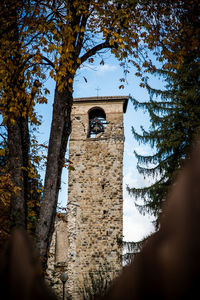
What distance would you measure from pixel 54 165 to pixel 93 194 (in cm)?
1175

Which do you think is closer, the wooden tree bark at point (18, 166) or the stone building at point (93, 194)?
the wooden tree bark at point (18, 166)

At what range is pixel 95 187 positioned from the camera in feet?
52.0

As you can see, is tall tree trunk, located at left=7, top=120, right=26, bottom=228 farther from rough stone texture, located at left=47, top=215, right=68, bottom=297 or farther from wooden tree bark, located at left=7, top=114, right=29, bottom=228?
rough stone texture, located at left=47, top=215, right=68, bottom=297

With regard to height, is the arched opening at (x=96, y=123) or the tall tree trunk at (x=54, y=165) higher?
the arched opening at (x=96, y=123)

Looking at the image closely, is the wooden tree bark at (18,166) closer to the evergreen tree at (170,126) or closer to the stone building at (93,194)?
the evergreen tree at (170,126)

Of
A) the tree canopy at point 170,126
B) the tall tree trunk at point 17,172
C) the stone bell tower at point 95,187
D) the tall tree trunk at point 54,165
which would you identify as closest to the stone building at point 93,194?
the stone bell tower at point 95,187

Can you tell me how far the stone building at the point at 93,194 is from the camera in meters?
14.4

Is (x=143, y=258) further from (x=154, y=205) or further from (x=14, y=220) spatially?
(x=154, y=205)

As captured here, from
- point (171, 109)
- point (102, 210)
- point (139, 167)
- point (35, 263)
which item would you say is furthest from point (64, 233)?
point (35, 263)

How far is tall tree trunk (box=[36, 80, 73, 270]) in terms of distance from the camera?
12.9ft

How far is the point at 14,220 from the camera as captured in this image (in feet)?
12.6

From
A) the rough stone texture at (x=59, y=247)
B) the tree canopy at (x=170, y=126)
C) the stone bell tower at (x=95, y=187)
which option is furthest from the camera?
the rough stone texture at (x=59, y=247)

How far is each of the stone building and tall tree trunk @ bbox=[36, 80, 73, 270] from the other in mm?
10225

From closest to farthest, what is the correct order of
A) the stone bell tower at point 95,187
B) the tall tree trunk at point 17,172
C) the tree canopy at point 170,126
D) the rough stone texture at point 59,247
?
the tall tree trunk at point 17,172
the tree canopy at point 170,126
the stone bell tower at point 95,187
the rough stone texture at point 59,247
